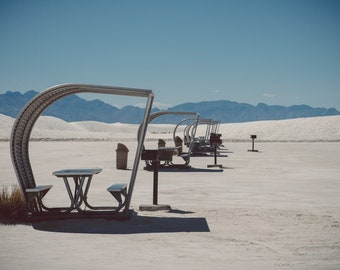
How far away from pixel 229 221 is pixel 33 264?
335 cm

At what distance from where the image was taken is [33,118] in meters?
8.13

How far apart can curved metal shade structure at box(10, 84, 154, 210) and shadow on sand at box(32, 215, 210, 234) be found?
1.46 feet

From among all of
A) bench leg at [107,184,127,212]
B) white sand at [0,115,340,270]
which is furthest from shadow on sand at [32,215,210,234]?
bench leg at [107,184,127,212]

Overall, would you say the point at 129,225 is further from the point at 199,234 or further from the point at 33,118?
the point at 33,118

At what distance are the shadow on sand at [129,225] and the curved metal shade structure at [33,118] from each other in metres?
0.45

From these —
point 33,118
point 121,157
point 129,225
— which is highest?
point 33,118

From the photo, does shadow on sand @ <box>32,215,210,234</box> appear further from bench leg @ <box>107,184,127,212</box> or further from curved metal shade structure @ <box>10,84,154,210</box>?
curved metal shade structure @ <box>10,84,154,210</box>

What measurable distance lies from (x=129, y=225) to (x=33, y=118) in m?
2.45

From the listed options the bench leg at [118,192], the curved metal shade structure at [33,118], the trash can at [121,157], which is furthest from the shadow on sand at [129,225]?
the trash can at [121,157]

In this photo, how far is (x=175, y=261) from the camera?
522 cm

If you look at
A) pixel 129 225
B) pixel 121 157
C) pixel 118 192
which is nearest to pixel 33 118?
pixel 118 192

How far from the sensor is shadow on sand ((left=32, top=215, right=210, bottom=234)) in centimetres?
688

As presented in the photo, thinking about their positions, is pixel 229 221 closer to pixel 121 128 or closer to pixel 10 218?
pixel 10 218

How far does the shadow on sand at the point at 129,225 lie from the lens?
22.6 feet
